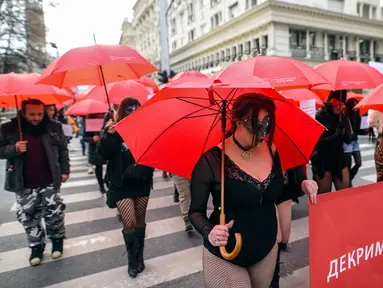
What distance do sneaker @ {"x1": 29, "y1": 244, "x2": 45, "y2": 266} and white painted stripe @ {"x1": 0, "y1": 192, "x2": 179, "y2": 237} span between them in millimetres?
1370

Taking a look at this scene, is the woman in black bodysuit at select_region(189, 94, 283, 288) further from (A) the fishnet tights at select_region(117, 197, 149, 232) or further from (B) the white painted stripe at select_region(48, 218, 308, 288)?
(B) the white painted stripe at select_region(48, 218, 308, 288)

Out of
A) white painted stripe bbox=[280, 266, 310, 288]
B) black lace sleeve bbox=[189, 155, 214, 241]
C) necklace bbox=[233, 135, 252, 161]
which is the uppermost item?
necklace bbox=[233, 135, 252, 161]

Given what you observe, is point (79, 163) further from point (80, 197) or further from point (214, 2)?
point (214, 2)

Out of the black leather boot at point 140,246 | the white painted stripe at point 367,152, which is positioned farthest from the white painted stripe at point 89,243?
the white painted stripe at point 367,152

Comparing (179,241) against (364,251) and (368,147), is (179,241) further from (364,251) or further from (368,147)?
(368,147)

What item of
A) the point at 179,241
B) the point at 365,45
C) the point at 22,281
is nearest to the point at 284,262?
the point at 179,241

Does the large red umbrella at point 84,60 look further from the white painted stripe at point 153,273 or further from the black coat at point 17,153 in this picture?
the white painted stripe at point 153,273

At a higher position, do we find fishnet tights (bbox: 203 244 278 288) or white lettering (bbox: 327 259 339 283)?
fishnet tights (bbox: 203 244 278 288)

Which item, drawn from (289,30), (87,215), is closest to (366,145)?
→ (87,215)

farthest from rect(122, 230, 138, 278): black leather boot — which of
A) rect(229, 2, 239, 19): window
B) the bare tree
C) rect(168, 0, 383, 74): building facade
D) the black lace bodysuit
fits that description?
rect(229, 2, 239, 19): window

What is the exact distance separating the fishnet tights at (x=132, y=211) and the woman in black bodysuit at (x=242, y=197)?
1512 millimetres

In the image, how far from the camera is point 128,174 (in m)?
3.20

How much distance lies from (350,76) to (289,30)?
27766 mm

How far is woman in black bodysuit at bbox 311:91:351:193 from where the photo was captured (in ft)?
14.6
